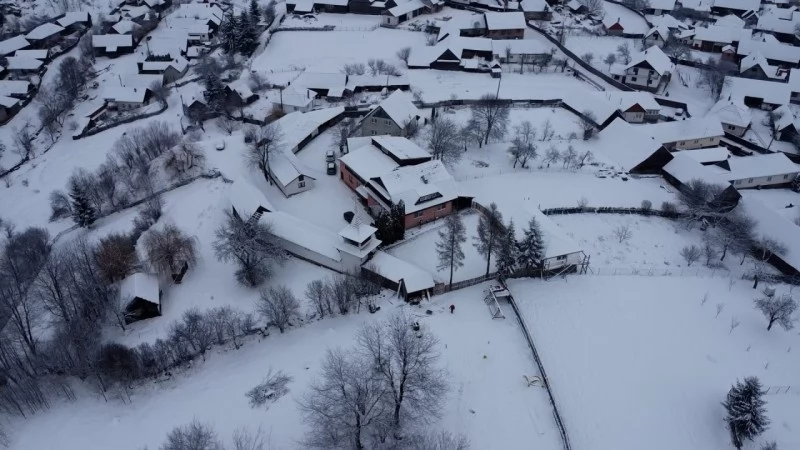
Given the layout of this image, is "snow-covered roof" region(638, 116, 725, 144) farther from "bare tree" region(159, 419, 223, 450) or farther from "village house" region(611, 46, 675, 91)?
"bare tree" region(159, 419, 223, 450)

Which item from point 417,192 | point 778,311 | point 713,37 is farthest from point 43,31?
point 713,37

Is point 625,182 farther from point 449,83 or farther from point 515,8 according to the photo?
point 515,8

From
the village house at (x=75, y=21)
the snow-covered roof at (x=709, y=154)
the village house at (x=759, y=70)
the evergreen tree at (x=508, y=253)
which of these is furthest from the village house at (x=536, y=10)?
the village house at (x=75, y=21)

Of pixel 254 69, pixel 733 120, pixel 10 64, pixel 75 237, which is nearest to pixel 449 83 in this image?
pixel 254 69

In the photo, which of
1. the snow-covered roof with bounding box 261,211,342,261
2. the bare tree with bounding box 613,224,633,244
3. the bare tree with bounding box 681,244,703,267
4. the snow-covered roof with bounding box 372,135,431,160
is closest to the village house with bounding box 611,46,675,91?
the bare tree with bounding box 613,224,633,244

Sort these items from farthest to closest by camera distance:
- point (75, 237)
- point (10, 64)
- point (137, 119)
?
point (10, 64) < point (137, 119) < point (75, 237)

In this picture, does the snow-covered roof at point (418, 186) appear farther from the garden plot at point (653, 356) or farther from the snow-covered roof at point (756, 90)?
the snow-covered roof at point (756, 90)
